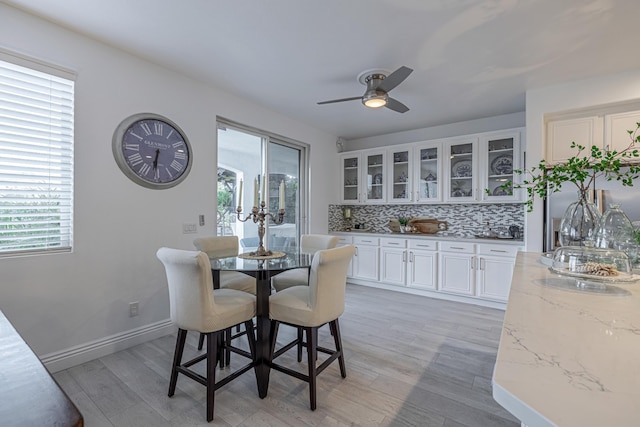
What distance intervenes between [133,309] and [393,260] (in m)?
3.37

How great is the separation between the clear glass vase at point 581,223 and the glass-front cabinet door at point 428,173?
280 cm

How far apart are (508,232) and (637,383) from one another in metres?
4.19

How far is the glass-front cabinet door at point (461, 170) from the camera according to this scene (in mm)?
4211

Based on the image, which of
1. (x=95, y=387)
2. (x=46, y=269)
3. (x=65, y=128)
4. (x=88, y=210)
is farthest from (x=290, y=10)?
(x=95, y=387)

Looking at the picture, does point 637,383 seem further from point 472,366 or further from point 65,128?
point 65,128

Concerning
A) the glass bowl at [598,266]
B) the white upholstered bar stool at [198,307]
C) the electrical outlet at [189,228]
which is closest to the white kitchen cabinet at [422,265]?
the glass bowl at [598,266]

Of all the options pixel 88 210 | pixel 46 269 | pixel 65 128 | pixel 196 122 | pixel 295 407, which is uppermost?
pixel 196 122

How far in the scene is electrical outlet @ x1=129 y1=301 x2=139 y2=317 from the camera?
8.73 ft

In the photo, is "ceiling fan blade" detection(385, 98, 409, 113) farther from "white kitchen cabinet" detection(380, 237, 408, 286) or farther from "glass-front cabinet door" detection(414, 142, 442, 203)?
"white kitchen cabinet" detection(380, 237, 408, 286)

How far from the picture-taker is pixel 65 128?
2334 millimetres

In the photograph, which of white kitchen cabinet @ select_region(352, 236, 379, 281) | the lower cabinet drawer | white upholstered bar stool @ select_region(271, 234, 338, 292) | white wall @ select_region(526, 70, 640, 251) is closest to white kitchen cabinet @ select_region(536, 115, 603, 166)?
white wall @ select_region(526, 70, 640, 251)

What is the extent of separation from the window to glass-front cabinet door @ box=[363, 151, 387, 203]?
3954mm

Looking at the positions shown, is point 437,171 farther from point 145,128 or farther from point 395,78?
point 145,128

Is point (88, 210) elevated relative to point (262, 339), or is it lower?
elevated
